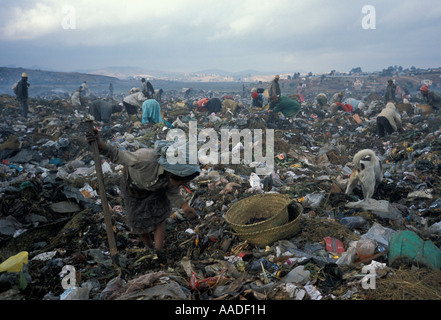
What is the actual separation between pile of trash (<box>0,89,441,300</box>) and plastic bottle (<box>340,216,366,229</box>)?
0.02 metres

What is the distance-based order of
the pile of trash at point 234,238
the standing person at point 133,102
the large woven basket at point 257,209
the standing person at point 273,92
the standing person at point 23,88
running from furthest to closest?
the standing person at point 133,102
the standing person at point 273,92
the standing person at point 23,88
the large woven basket at point 257,209
the pile of trash at point 234,238

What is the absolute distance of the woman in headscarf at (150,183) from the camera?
241 centimetres

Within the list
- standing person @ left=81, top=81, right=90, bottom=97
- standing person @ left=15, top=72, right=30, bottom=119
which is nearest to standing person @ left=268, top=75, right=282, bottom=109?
standing person @ left=15, top=72, right=30, bottom=119

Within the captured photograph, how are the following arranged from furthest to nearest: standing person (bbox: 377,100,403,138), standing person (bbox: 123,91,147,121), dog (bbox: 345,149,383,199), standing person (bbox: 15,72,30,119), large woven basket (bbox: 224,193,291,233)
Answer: standing person (bbox: 123,91,147,121), standing person (bbox: 15,72,30,119), standing person (bbox: 377,100,403,138), dog (bbox: 345,149,383,199), large woven basket (bbox: 224,193,291,233)

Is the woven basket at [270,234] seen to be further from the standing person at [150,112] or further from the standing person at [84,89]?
the standing person at [84,89]

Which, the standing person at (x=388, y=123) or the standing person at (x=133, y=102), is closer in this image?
the standing person at (x=388, y=123)

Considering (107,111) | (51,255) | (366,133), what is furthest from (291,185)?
(107,111)

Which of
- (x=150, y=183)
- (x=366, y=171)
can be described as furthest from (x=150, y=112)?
(x=150, y=183)

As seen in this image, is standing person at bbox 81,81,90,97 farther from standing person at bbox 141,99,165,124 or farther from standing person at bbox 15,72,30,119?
standing person at bbox 141,99,165,124

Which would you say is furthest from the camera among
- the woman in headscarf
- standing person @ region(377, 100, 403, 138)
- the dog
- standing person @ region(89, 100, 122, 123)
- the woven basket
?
standing person @ region(89, 100, 122, 123)

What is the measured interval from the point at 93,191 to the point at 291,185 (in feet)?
11.1

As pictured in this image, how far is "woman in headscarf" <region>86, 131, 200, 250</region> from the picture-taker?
7.92ft

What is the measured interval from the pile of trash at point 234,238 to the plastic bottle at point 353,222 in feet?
0.05

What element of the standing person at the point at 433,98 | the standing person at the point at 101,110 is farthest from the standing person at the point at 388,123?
the standing person at the point at 101,110
